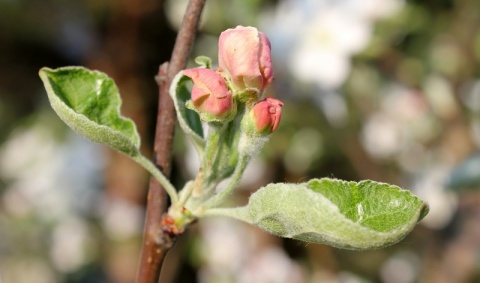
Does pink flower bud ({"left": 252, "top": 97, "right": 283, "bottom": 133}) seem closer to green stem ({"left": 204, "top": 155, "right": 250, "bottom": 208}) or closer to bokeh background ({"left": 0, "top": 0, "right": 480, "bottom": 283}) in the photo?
green stem ({"left": 204, "top": 155, "right": 250, "bottom": 208})

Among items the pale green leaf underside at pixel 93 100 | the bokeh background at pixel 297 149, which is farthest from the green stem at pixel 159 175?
the bokeh background at pixel 297 149

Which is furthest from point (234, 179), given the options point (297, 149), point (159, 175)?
point (297, 149)

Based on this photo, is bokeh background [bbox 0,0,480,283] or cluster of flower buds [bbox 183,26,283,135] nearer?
cluster of flower buds [bbox 183,26,283,135]

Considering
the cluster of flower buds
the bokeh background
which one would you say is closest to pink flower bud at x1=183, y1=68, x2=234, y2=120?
the cluster of flower buds

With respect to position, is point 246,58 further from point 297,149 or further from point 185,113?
point 297,149

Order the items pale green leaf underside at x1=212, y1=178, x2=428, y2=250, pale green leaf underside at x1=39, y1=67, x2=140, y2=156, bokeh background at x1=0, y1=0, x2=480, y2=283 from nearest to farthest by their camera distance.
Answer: pale green leaf underside at x1=212, y1=178, x2=428, y2=250 < pale green leaf underside at x1=39, y1=67, x2=140, y2=156 < bokeh background at x1=0, y1=0, x2=480, y2=283
